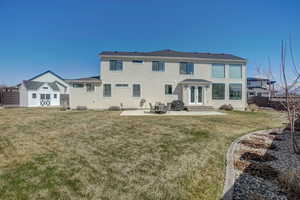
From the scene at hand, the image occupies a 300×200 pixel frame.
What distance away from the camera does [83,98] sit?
16.8 meters

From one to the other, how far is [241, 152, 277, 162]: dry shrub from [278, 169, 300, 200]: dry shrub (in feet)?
2.92

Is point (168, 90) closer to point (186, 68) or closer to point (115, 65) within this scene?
point (186, 68)

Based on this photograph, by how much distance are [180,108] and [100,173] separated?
1331 cm

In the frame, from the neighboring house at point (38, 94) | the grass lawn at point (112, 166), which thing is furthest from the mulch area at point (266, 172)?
the neighboring house at point (38, 94)

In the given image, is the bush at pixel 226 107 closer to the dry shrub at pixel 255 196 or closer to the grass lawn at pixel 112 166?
the grass lawn at pixel 112 166

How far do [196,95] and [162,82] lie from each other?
4179mm

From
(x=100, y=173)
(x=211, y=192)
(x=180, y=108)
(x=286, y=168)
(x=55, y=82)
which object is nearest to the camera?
(x=211, y=192)

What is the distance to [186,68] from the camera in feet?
59.3

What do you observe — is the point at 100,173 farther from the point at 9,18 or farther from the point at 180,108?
the point at 9,18

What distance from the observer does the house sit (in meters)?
16.8

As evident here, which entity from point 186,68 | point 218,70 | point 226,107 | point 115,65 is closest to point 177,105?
point 186,68

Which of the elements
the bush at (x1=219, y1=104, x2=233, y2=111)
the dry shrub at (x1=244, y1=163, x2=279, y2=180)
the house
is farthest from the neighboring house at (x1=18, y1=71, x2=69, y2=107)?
the dry shrub at (x1=244, y1=163, x2=279, y2=180)

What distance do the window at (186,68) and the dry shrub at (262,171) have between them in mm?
14930

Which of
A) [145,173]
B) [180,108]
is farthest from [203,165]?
[180,108]
